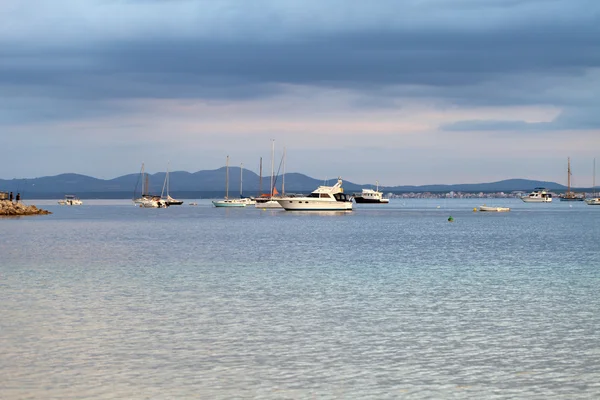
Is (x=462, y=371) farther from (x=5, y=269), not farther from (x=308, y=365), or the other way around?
(x=5, y=269)

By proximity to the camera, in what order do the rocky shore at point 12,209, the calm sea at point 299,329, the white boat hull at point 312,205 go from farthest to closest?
the white boat hull at point 312,205
the rocky shore at point 12,209
the calm sea at point 299,329

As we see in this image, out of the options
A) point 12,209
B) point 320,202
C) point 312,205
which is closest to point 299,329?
point 12,209

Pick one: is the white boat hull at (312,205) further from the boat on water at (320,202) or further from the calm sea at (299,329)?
the calm sea at (299,329)

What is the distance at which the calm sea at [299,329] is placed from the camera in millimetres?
→ 16672

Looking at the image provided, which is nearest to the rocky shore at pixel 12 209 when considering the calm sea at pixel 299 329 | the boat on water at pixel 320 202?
the boat on water at pixel 320 202

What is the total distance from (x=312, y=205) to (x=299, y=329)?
138246mm

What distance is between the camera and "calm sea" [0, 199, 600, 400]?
54.7 feet

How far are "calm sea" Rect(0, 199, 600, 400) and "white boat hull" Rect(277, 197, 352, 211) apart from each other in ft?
369

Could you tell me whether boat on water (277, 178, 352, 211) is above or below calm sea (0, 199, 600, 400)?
above

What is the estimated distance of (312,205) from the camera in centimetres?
16188

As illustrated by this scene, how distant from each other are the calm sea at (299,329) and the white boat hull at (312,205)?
369 feet

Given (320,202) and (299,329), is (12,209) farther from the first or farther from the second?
(299,329)

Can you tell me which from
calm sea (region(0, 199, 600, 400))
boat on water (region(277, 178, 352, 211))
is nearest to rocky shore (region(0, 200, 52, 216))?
boat on water (region(277, 178, 352, 211))

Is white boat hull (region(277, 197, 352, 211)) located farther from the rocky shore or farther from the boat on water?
the rocky shore
